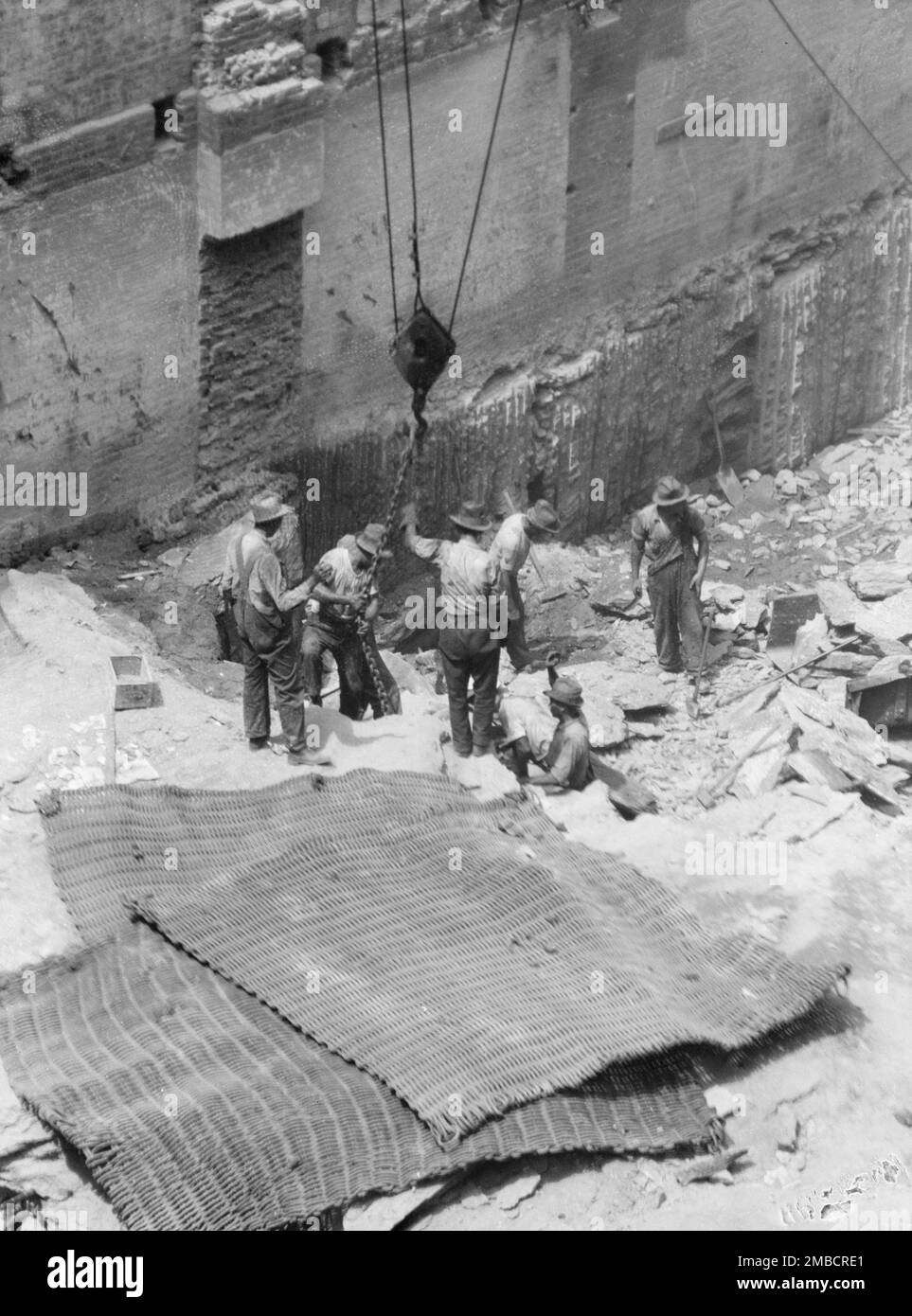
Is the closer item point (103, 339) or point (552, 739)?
point (552, 739)

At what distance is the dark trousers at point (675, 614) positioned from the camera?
1470 centimetres

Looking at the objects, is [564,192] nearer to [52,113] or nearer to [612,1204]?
[52,113]

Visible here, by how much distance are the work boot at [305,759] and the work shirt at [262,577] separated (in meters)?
0.84

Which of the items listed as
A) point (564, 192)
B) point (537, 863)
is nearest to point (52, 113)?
point (564, 192)

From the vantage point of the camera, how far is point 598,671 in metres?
14.6

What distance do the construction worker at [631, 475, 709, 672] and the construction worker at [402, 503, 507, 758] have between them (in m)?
2.16

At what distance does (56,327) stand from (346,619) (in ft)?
8.81

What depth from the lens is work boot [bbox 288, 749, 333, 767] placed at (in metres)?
11.9

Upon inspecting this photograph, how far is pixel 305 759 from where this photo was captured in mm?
11898

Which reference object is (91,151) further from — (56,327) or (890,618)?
(890,618)

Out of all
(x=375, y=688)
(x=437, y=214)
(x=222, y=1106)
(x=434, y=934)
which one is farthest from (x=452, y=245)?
(x=222, y=1106)

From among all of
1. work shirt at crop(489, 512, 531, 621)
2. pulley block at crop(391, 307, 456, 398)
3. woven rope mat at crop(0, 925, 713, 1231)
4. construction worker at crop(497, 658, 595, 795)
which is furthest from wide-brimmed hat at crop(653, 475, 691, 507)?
woven rope mat at crop(0, 925, 713, 1231)

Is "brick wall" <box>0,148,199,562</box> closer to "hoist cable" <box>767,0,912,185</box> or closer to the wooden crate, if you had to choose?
the wooden crate

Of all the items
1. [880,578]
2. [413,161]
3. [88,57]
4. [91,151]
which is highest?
[88,57]
